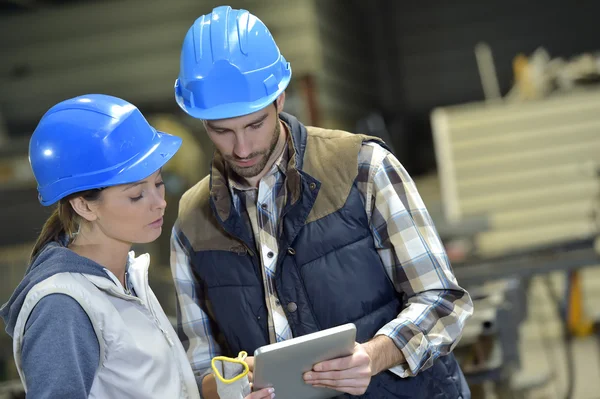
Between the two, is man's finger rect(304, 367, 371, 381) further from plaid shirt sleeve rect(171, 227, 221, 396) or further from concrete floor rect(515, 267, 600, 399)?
concrete floor rect(515, 267, 600, 399)

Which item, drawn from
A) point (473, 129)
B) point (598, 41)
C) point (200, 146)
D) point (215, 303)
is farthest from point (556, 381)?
point (598, 41)

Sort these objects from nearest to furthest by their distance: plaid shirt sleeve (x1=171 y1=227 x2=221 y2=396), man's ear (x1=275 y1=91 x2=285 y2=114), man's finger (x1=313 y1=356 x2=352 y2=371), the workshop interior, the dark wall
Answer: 1. man's finger (x1=313 y1=356 x2=352 y2=371)
2. man's ear (x1=275 y1=91 x2=285 y2=114)
3. plaid shirt sleeve (x1=171 y1=227 x2=221 y2=396)
4. the workshop interior
5. the dark wall

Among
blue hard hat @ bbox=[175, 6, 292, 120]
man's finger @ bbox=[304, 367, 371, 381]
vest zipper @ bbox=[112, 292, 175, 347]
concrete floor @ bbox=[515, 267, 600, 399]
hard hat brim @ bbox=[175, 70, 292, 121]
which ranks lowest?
concrete floor @ bbox=[515, 267, 600, 399]

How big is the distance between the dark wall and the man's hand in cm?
1069

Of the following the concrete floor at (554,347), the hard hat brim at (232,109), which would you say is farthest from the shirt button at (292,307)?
the concrete floor at (554,347)

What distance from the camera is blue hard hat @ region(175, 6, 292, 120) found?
7.57ft

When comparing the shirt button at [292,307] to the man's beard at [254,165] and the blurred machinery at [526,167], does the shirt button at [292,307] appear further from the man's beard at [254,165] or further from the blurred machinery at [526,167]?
the blurred machinery at [526,167]

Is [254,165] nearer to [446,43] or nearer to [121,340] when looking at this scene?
[121,340]

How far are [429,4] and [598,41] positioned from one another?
2651 millimetres

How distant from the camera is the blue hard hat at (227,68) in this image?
231 cm

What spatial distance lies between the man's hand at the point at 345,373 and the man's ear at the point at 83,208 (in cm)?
67

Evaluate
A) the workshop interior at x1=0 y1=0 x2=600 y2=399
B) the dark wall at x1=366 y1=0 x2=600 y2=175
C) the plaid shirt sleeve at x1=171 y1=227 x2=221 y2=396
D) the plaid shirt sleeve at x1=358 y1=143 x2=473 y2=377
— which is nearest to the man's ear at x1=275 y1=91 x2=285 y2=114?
the plaid shirt sleeve at x1=358 y1=143 x2=473 y2=377

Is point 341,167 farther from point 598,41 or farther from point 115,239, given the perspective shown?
point 598,41

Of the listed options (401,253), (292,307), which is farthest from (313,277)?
(401,253)
